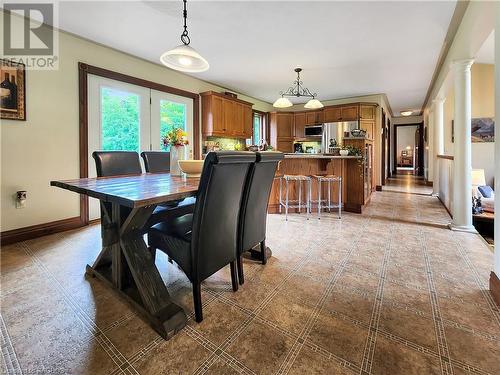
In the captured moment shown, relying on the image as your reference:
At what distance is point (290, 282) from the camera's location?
1.94 m

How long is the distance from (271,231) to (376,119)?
497 cm

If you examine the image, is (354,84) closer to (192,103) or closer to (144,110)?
(192,103)

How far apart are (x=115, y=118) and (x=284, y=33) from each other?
2.73 m

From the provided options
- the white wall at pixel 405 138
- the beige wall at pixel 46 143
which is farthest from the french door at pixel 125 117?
the white wall at pixel 405 138

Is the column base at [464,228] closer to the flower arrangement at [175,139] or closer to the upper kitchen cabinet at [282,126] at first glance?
the flower arrangement at [175,139]

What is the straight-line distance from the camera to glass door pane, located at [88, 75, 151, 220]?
3.54m

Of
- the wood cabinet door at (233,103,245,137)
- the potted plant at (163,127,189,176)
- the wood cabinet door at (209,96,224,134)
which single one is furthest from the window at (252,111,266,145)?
the potted plant at (163,127,189,176)

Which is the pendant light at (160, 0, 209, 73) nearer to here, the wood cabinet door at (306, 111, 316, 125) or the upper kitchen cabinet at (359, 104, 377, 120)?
the upper kitchen cabinet at (359, 104, 377, 120)

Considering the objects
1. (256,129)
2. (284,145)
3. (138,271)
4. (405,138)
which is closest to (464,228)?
(138,271)

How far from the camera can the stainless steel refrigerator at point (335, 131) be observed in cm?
660

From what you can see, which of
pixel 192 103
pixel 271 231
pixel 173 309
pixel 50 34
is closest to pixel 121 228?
pixel 173 309

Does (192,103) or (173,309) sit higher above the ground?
(192,103)

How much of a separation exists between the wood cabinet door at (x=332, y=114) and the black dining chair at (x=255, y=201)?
5.64m

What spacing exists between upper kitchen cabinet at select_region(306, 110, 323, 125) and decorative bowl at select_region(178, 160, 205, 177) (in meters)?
5.98
